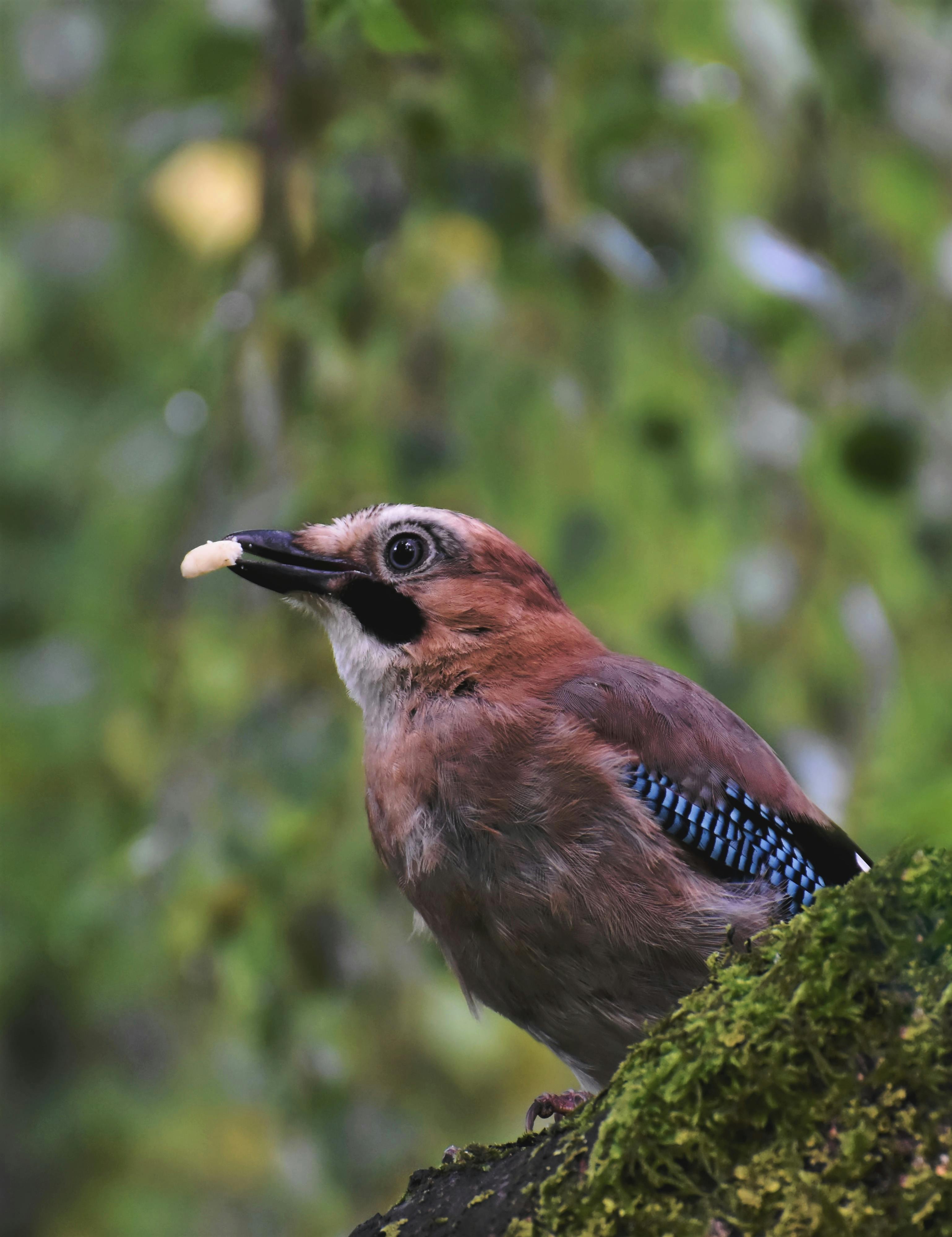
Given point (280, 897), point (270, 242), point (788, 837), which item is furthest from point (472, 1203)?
point (270, 242)

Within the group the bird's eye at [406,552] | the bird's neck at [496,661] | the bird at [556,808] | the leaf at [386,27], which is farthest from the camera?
the bird's eye at [406,552]

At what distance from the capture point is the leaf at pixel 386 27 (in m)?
2.09

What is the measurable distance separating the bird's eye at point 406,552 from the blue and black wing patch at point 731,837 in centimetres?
79

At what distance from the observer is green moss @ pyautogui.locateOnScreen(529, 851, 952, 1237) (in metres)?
1.18

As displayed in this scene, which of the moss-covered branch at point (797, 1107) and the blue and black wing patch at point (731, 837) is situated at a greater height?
the blue and black wing patch at point (731, 837)

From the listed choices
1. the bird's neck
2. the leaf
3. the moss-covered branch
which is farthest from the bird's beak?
the moss-covered branch

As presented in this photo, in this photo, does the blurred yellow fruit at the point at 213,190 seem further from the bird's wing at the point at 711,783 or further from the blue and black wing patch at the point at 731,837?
the blue and black wing patch at the point at 731,837

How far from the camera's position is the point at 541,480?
135 inches

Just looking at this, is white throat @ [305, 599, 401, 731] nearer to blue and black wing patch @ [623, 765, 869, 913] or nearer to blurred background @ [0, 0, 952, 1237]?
blurred background @ [0, 0, 952, 1237]

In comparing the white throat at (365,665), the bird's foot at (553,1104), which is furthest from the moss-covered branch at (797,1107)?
the white throat at (365,665)

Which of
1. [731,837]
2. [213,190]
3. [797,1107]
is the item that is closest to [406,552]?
[731,837]

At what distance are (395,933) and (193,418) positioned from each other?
5.29 ft

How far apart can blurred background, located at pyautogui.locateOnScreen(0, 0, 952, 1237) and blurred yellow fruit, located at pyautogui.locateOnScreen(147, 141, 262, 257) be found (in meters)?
0.01

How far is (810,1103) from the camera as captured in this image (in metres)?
1.24
